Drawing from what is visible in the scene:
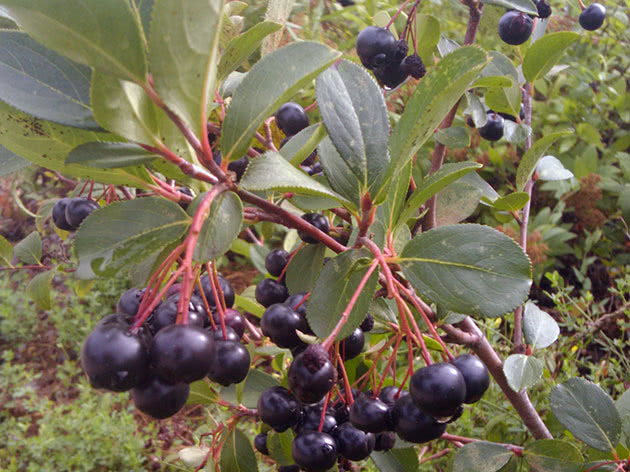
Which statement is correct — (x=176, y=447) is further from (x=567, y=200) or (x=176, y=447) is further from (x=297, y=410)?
(x=567, y=200)

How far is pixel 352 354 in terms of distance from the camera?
3.24 ft

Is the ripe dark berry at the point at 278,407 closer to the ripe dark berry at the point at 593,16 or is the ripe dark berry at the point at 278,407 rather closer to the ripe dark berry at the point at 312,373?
→ the ripe dark berry at the point at 312,373

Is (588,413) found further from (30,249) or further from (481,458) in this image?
(30,249)

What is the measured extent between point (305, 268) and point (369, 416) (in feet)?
1.27

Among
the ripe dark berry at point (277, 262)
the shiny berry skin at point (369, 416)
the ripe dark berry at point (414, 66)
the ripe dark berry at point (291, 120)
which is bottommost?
the ripe dark berry at point (277, 262)

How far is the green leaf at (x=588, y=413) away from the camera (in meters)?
1.02

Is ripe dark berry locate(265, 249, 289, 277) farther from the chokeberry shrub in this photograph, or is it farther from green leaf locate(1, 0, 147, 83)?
green leaf locate(1, 0, 147, 83)

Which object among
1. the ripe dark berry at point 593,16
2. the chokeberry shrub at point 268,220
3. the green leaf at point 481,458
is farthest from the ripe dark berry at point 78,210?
the ripe dark berry at point 593,16

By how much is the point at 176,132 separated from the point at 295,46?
0.18 m

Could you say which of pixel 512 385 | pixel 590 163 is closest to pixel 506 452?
pixel 512 385

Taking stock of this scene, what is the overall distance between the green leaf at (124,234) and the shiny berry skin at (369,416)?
14.8 inches

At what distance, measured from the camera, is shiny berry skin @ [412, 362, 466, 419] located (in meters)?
0.68

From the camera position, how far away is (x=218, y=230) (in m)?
0.61

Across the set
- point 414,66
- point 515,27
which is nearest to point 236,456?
point 414,66
